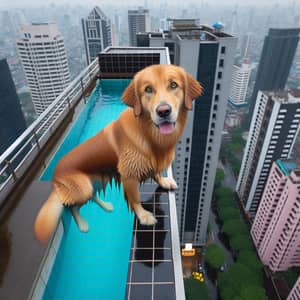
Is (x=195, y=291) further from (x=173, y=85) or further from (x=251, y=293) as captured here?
(x=173, y=85)

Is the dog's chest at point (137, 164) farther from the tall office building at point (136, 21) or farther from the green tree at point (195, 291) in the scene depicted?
the tall office building at point (136, 21)

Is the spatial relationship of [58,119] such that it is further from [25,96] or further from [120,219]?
[25,96]

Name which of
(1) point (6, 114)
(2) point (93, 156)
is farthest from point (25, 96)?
(2) point (93, 156)

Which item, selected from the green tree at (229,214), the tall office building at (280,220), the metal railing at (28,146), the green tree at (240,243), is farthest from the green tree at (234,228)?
the metal railing at (28,146)

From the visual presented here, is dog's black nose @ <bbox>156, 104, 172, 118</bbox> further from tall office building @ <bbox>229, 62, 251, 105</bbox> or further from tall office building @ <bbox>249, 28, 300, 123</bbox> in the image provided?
tall office building @ <bbox>229, 62, 251, 105</bbox>

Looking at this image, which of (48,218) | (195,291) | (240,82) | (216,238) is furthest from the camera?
(240,82)

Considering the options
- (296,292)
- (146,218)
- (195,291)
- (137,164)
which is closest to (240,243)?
(296,292)
